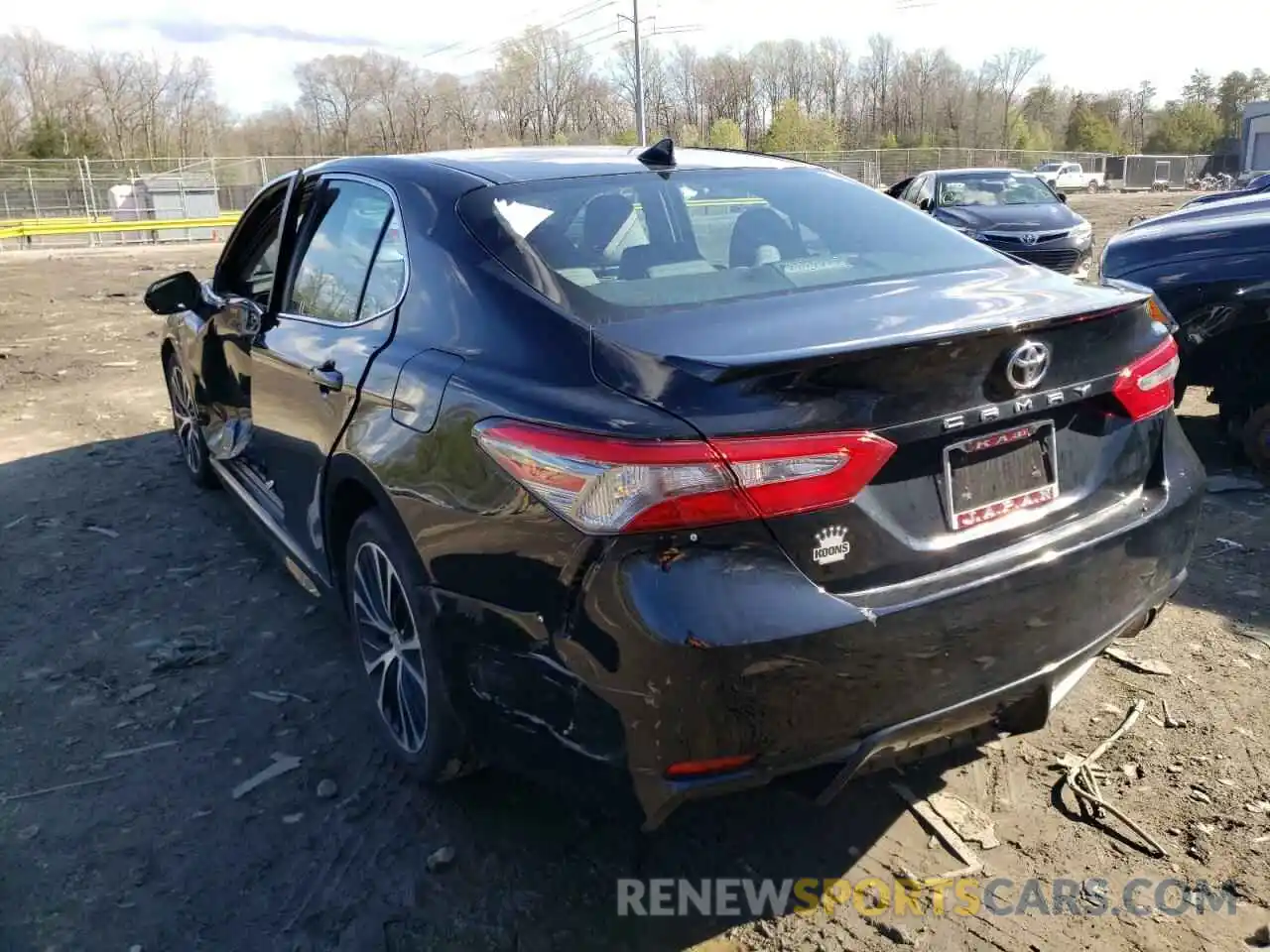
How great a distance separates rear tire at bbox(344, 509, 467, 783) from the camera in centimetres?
271

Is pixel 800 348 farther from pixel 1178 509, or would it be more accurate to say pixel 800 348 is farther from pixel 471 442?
pixel 1178 509

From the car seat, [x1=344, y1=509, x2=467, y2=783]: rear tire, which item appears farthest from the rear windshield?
[x1=344, y1=509, x2=467, y2=783]: rear tire

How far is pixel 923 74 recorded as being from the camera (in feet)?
332

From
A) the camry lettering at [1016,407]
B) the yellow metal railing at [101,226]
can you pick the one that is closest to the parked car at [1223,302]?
the camry lettering at [1016,407]

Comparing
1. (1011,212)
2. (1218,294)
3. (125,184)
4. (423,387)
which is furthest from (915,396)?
(125,184)

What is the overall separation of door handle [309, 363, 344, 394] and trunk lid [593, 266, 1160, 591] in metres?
1.10

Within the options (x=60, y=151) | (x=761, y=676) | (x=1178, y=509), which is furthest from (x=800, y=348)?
(x=60, y=151)

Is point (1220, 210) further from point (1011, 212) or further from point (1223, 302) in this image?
point (1011, 212)

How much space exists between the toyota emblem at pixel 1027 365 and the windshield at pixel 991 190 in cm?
1324

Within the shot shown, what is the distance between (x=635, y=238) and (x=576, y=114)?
8429cm

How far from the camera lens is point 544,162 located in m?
3.33

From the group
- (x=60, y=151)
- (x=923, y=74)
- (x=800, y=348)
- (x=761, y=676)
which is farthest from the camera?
(x=923, y=74)

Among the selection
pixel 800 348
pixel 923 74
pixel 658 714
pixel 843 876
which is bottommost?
pixel 843 876

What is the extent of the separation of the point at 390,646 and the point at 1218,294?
4.52 m
